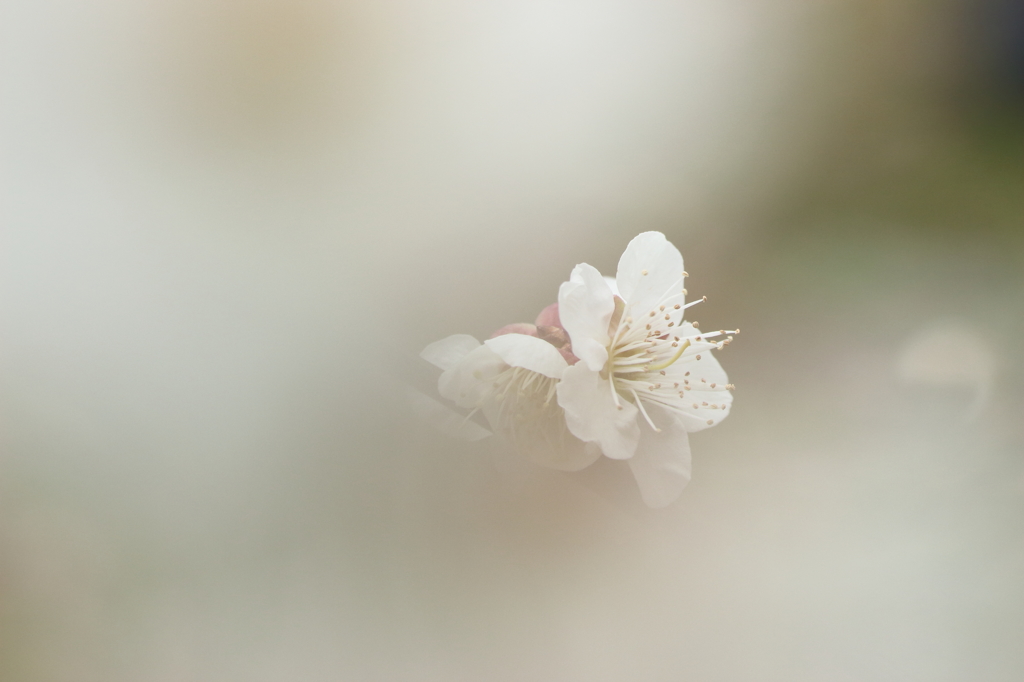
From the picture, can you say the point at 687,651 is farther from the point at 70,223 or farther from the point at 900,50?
the point at 900,50

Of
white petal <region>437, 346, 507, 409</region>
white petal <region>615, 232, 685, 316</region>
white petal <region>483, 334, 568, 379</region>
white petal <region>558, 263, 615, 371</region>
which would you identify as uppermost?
white petal <region>615, 232, 685, 316</region>

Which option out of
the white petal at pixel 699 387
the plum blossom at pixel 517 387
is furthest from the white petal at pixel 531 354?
the white petal at pixel 699 387

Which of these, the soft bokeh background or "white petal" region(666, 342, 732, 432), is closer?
the soft bokeh background

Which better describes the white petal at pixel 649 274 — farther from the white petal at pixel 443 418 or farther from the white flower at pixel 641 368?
the white petal at pixel 443 418

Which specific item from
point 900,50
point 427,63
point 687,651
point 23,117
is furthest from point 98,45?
point 900,50

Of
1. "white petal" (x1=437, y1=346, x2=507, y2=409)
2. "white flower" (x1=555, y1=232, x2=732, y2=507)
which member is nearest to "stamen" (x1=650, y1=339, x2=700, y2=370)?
"white flower" (x1=555, y1=232, x2=732, y2=507)

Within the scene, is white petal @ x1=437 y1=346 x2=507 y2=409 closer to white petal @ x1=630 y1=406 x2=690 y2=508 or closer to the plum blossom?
the plum blossom

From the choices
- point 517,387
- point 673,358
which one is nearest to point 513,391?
point 517,387
